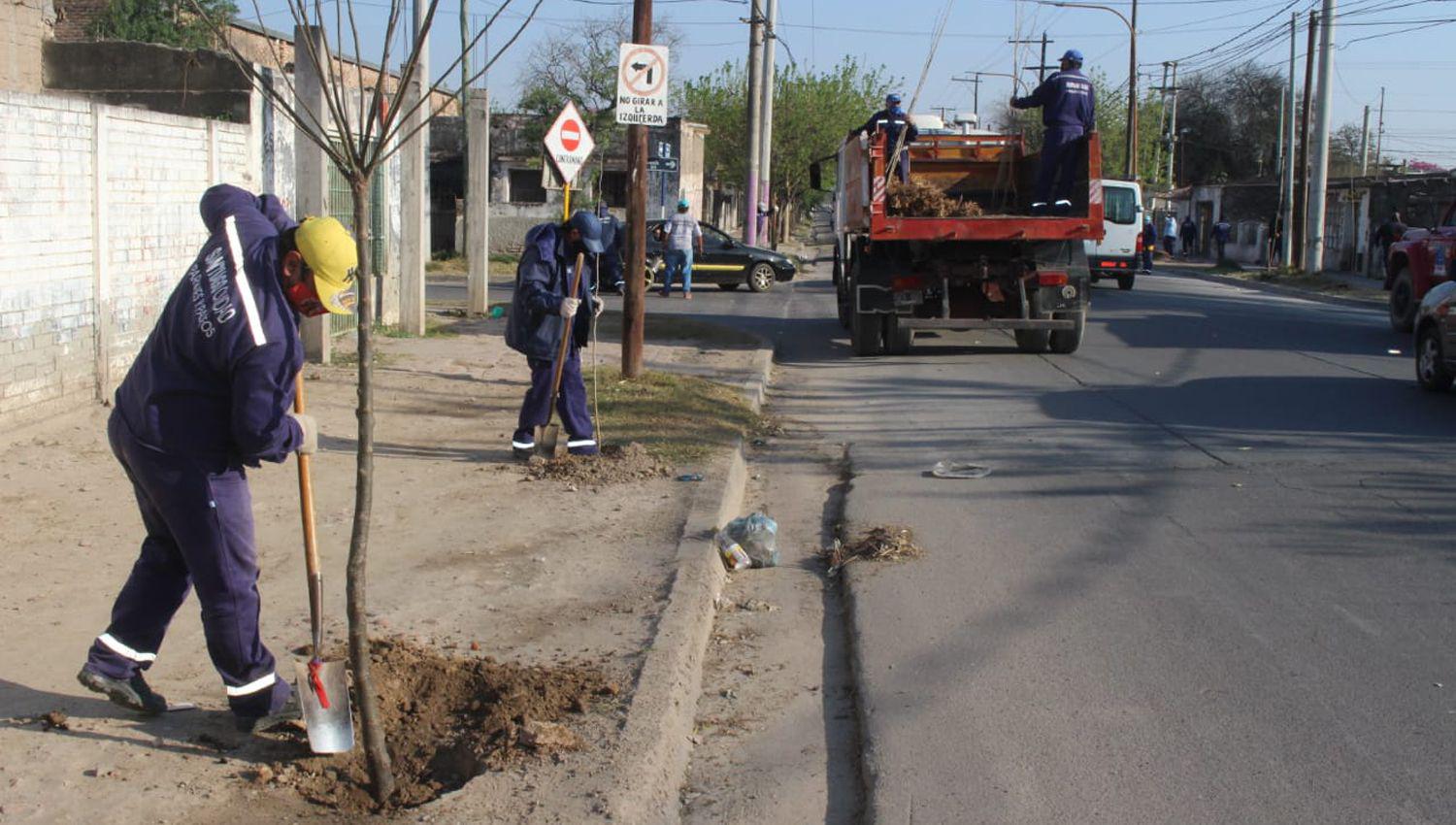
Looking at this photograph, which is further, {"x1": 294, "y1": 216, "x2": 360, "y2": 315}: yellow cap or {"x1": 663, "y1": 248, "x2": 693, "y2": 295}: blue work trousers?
{"x1": 663, "y1": 248, "x2": 693, "y2": 295}: blue work trousers

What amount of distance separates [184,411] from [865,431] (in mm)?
7506

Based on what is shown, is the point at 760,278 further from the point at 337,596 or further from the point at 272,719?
the point at 272,719

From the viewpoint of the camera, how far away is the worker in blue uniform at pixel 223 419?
4.02m

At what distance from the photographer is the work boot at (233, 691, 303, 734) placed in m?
4.33

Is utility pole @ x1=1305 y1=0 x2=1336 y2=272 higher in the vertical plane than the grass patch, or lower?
higher

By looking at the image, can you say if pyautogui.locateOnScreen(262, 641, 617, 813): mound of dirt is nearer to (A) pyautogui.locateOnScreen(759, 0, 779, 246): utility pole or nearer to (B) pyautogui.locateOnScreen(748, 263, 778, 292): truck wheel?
(B) pyautogui.locateOnScreen(748, 263, 778, 292): truck wheel

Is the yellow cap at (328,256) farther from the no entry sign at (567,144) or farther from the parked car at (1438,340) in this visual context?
the parked car at (1438,340)

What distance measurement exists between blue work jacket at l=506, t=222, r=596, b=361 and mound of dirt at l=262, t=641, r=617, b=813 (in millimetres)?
3923

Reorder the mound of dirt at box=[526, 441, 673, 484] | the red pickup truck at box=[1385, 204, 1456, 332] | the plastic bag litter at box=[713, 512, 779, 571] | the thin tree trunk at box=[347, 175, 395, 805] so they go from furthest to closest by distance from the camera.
A: 1. the red pickup truck at box=[1385, 204, 1456, 332]
2. the mound of dirt at box=[526, 441, 673, 484]
3. the plastic bag litter at box=[713, 512, 779, 571]
4. the thin tree trunk at box=[347, 175, 395, 805]

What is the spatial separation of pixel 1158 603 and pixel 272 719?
12.8 ft

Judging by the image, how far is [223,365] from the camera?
4.03m

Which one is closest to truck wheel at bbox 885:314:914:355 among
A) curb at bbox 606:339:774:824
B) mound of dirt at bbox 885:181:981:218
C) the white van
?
mound of dirt at bbox 885:181:981:218

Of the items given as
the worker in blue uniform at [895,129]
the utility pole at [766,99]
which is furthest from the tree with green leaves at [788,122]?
the worker in blue uniform at [895,129]

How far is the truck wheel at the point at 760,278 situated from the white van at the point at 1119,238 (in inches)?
271
